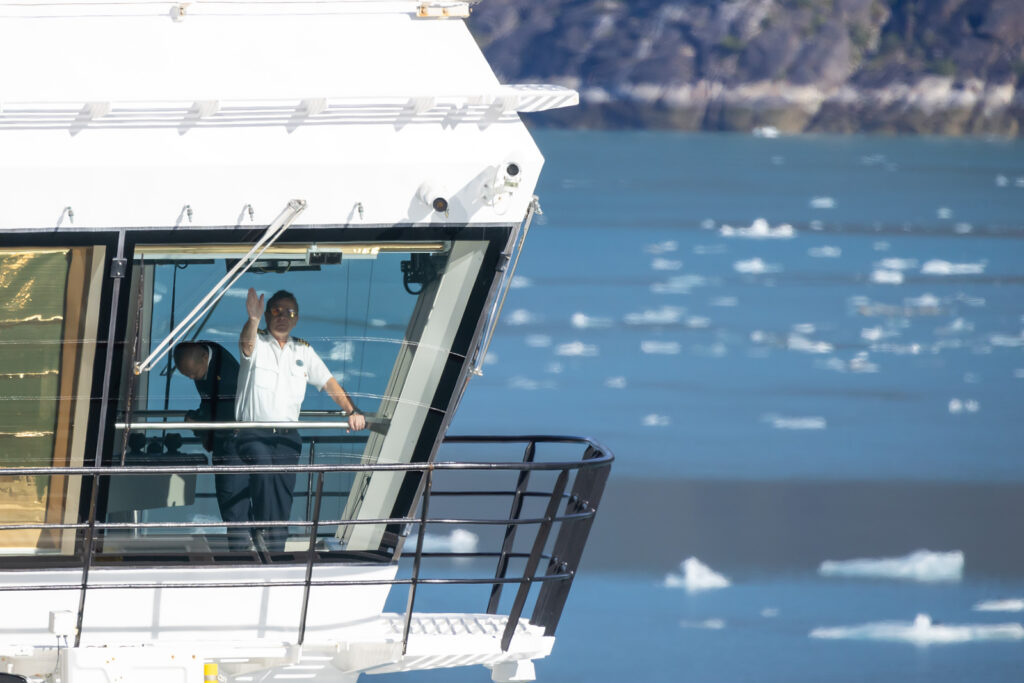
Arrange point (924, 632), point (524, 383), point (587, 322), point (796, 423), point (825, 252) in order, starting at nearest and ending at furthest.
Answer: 1. point (924, 632)
2. point (796, 423)
3. point (524, 383)
4. point (587, 322)
5. point (825, 252)

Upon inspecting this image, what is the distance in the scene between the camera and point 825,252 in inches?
1361

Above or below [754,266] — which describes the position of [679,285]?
below

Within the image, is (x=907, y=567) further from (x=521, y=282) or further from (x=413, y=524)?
(x=413, y=524)

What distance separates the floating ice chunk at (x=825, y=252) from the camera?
34375mm

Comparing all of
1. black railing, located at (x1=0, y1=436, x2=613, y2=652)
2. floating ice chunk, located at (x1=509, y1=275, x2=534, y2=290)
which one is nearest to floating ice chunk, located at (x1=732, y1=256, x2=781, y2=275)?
floating ice chunk, located at (x1=509, y1=275, x2=534, y2=290)

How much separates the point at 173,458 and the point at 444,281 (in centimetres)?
131

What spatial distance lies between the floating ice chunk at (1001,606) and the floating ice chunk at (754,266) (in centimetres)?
1529

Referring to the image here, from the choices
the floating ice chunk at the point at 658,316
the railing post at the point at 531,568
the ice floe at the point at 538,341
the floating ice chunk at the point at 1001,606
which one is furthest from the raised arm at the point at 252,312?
the floating ice chunk at the point at 658,316

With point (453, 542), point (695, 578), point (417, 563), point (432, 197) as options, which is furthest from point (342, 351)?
point (695, 578)

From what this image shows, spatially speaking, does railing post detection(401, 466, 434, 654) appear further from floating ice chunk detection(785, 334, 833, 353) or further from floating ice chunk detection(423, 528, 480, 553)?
floating ice chunk detection(785, 334, 833, 353)

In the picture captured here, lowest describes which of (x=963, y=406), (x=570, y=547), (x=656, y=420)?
(x=570, y=547)

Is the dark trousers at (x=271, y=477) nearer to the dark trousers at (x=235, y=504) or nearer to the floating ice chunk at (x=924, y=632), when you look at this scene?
the dark trousers at (x=235, y=504)

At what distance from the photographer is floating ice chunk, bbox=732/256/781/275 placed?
33.1 m

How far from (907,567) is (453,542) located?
20.2 ft
